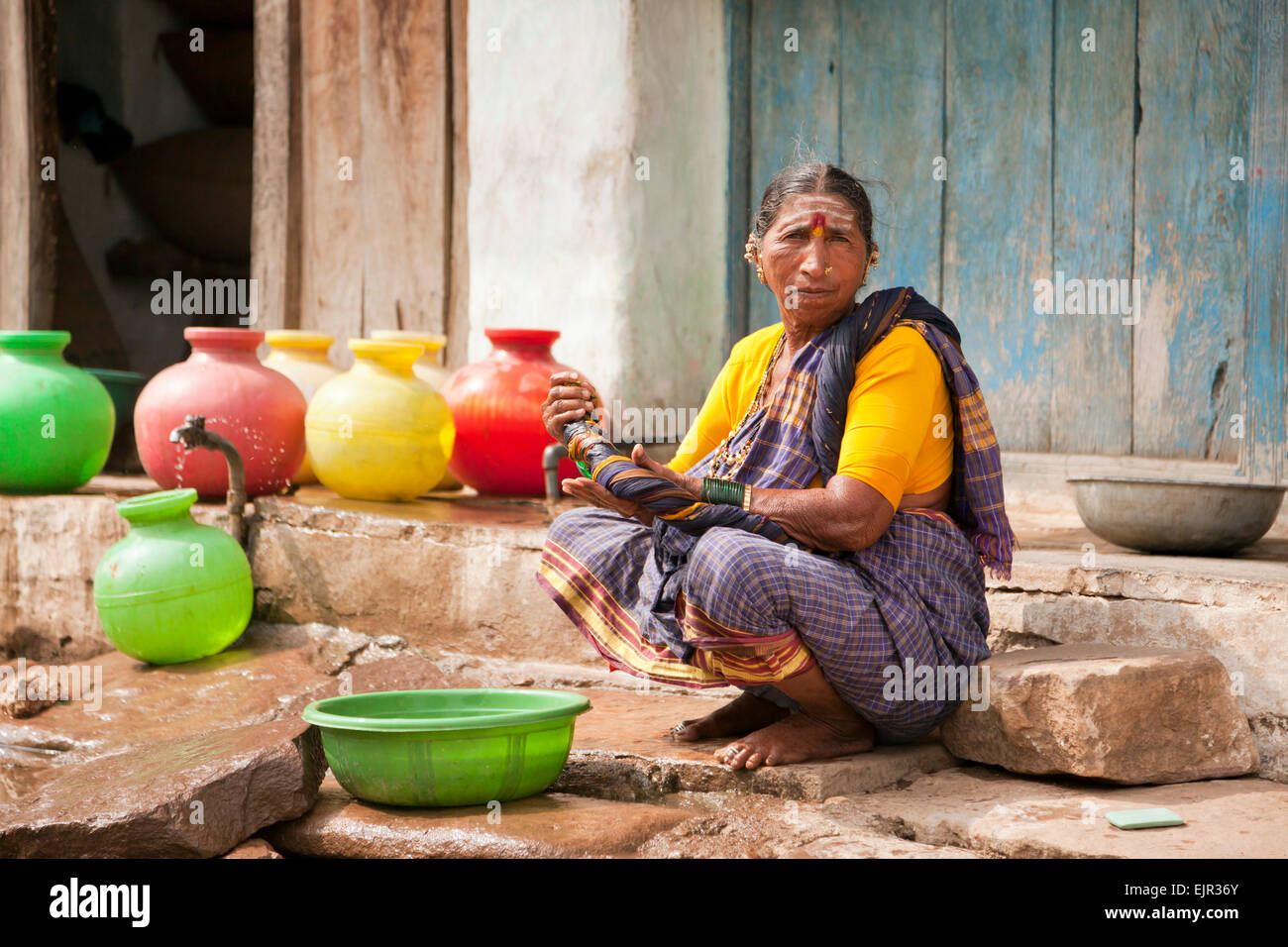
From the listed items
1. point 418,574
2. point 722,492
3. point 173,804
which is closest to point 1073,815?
point 722,492

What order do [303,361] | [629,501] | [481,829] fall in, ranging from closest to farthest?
[481,829]
[629,501]
[303,361]

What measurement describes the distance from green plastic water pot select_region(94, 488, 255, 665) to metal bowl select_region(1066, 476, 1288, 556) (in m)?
2.59

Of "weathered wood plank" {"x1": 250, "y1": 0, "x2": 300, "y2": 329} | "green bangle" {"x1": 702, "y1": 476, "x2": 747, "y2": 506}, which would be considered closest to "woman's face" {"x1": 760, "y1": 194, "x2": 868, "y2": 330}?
"green bangle" {"x1": 702, "y1": 476, "x2": 747, "y2": 506}

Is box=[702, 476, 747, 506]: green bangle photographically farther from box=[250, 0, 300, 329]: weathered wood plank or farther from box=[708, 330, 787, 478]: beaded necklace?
box=[250, 0, 300, 329]: weathered wood plank

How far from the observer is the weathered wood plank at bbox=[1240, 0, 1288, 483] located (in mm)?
3572

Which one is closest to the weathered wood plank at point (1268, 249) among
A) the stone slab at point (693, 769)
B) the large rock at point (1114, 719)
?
the large rock at point (1114, 719)

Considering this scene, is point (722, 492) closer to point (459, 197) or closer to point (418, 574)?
point (418, 574)

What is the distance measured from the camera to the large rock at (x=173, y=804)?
2641mm

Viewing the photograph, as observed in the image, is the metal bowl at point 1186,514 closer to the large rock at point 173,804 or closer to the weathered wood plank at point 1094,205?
the weathered wood plank at point 1094,205

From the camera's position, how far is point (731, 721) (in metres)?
3.09

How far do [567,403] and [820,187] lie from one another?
72 cm

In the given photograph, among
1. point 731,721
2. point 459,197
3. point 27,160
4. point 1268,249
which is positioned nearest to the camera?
point 731,721

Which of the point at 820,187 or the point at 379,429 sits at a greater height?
the point at 820,187
